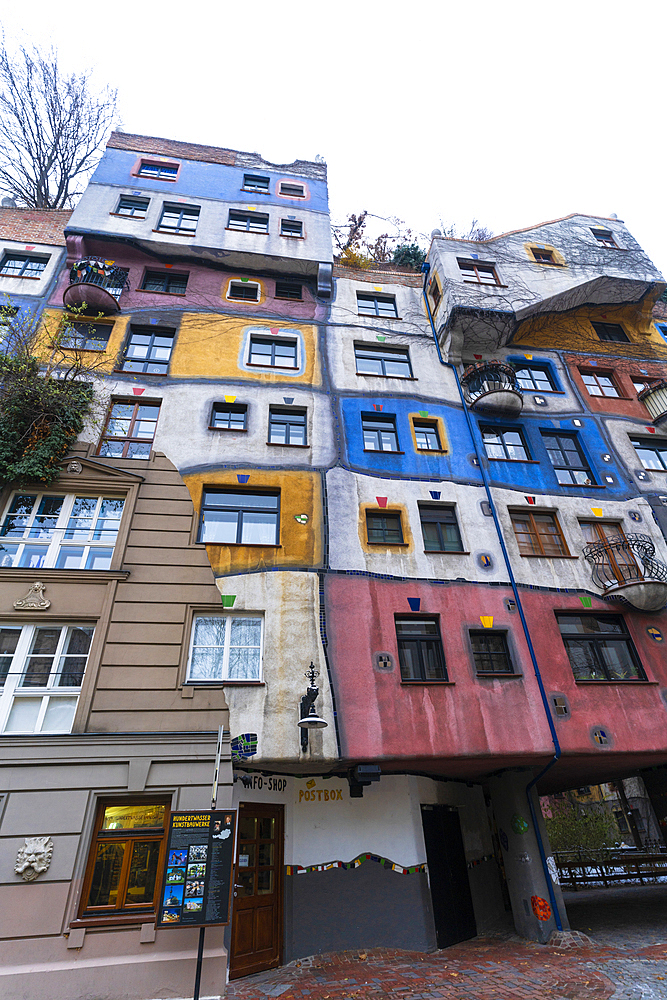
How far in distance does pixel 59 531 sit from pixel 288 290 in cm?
1283

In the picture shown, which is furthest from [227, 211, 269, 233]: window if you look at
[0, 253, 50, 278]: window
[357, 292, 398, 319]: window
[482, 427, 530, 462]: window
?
[482, 427, 530, 462]: window

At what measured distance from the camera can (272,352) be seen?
59.8 ft

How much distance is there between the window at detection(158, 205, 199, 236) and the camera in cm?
2041

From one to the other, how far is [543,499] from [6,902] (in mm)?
15732

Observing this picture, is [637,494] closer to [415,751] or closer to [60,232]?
[415,751]

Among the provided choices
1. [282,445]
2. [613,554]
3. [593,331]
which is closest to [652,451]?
[613,554]

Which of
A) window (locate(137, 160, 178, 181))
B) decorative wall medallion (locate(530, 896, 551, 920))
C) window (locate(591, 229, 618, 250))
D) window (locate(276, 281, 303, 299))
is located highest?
window (locate(137, 160, 178, 181))

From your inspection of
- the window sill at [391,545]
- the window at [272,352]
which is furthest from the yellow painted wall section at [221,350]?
the window sill at [391,545]

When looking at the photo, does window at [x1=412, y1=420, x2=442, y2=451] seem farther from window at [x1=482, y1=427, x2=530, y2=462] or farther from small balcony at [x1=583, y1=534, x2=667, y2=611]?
small balcony at [x1=583, y1=534, x2=667, y2=611]

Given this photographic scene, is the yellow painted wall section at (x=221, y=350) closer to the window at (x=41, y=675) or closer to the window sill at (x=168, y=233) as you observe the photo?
the window sill at (x=168, y=233)

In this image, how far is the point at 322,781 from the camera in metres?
12.1

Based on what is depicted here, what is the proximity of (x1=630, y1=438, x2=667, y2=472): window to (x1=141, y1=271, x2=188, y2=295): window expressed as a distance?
57.9 feet

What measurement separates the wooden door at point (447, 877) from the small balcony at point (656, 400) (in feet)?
50.0

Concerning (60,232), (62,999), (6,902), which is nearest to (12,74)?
(60,232)
